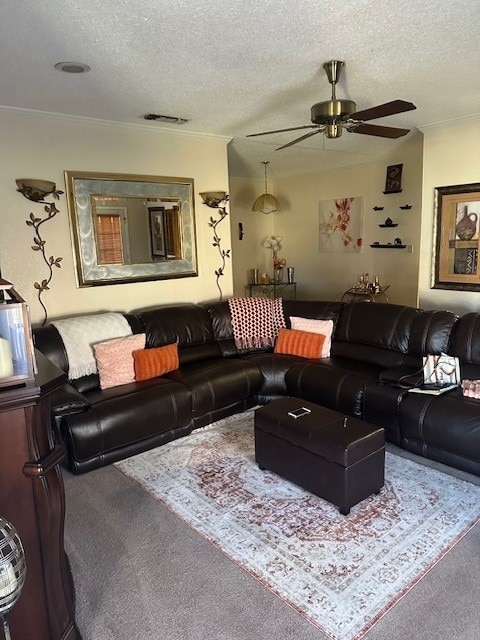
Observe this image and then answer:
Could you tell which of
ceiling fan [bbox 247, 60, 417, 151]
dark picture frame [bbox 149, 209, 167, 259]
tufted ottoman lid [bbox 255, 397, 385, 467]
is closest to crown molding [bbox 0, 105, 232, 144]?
dark picture frame [bbox 149, 209, 167, 259]

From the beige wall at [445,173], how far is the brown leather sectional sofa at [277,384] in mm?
865

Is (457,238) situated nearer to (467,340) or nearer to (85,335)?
(467,340)

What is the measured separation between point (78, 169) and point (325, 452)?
10.4ft

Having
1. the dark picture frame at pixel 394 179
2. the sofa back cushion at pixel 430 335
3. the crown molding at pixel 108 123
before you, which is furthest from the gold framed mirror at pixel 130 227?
the dark picture frame at pixel 394 179

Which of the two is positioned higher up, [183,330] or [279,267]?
[279,267]

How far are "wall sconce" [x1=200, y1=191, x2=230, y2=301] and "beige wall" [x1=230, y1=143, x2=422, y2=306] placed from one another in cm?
196

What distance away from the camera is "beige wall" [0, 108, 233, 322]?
3666 mm

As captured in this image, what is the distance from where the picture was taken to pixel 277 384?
4074mm

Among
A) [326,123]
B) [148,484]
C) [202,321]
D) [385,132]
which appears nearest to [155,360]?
[202,321]

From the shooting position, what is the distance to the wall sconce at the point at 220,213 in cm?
486

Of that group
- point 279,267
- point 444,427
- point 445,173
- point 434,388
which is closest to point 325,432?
point 444,427

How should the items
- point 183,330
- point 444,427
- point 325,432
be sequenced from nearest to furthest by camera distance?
point 325,432, point 444,427, point 183,330

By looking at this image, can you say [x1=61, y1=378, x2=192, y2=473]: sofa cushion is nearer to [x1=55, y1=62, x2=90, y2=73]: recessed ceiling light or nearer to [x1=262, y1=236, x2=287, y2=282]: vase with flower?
[x1=55, y1=62, x2=90, y2=73]: recessed ceiling light

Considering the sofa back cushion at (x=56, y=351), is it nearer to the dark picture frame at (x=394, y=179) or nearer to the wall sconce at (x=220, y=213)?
the wall sconce at (x=220, y=213)
